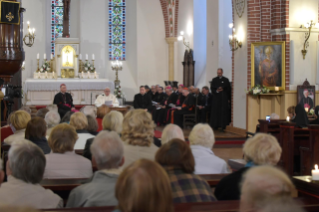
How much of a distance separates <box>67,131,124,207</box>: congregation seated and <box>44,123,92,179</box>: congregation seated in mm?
1027

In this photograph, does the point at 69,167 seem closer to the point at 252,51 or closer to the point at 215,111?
the point at 252,51

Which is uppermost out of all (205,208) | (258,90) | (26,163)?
(258,90)

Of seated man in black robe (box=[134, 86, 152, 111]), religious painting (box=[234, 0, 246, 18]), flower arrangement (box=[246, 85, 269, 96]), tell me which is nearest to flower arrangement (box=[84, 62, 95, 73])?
seated man in black robe (box=[134, 86, 152, 111])

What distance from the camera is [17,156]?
2.78m

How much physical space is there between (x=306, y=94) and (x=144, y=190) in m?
9.68

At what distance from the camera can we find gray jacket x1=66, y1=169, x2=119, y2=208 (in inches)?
104

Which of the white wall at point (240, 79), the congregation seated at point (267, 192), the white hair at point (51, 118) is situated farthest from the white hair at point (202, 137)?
the white wall at point (240, 79)

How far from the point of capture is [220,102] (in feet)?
41.4

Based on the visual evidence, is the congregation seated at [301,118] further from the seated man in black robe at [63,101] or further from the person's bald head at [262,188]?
the seated man in black robe at [63,101]

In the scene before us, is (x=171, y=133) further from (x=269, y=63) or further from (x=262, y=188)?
(x=269, y=63)

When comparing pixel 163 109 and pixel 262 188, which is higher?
pixel 262 188

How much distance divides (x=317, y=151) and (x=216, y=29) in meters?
9.23

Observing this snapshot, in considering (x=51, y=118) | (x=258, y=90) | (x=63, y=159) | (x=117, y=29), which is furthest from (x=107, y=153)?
(x=117, y=29)

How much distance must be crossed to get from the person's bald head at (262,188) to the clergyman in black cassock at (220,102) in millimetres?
10816
